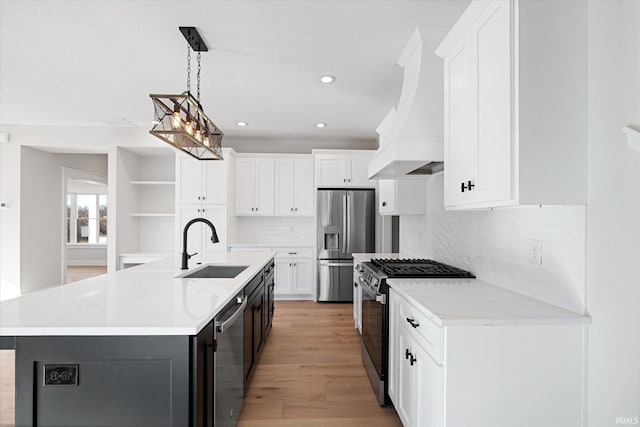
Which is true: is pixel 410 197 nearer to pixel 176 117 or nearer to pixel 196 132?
pixel 196 132

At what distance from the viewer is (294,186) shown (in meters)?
5.31

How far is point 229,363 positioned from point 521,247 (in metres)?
1.64

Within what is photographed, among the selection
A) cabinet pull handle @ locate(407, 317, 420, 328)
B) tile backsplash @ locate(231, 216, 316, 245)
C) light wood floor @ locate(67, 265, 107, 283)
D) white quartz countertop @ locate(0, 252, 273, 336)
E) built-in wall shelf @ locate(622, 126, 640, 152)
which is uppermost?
built-in wall shelf @ locate(622, 126, 640, 152)

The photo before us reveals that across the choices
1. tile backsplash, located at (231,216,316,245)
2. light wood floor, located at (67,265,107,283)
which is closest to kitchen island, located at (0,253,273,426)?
tile backsplash, located at (231,216,316,245)

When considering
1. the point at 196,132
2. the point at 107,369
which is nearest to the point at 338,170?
the point at 196,132

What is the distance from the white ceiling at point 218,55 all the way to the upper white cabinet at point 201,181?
2.60 feet

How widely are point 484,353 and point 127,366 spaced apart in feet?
4.45

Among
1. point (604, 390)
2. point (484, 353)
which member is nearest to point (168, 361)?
point (484, 353)

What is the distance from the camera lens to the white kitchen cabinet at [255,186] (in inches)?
208

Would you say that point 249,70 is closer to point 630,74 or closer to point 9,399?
point 630,74

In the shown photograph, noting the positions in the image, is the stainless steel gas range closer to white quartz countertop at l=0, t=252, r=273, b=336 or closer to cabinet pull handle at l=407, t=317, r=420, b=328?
cabinet pull handle at l=407, t=317, r=420, b=328

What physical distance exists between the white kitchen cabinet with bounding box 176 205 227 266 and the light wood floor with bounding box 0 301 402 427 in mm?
1763

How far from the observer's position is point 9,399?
224cm

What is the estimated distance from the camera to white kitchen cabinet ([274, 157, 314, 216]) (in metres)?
5.30
